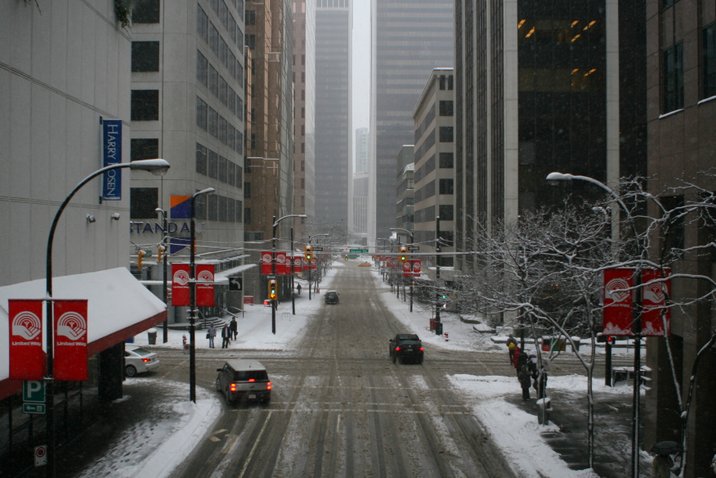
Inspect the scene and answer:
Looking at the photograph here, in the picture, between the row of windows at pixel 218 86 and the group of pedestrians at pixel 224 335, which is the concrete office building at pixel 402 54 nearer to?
the row of windows at pixel 218 86

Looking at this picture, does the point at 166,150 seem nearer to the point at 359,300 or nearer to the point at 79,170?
the point at 79,170

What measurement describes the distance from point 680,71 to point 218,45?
Answer: 41.3 m

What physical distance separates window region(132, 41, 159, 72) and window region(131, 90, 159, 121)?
1.67 m

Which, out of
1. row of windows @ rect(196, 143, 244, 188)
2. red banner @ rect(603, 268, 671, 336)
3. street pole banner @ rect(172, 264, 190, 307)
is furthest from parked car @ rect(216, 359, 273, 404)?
row of windows @ rect(196, 143, 244, 188)

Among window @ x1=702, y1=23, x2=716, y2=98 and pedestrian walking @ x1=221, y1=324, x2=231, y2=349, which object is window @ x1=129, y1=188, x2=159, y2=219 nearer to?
pedestrian walking @ x1=221, y1=324, x2=231, y2=349

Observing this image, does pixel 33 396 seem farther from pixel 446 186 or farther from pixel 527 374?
pixel 446 186

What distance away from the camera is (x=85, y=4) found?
19.8m

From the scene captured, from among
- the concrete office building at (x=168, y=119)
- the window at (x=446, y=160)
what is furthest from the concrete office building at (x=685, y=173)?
the window at (x=446, y=160)

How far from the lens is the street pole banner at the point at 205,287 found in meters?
31.3

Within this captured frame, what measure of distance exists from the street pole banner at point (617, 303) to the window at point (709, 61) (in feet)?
17.9

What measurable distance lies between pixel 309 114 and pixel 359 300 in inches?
3210

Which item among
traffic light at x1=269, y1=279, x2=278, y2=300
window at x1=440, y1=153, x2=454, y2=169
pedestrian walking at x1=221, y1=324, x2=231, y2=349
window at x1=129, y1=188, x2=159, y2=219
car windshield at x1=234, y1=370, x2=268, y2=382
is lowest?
pedestrian walking at x1=221, y1=324, x2=231, y2=349

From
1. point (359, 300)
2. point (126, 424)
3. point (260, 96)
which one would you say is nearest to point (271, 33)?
point (260, 96)

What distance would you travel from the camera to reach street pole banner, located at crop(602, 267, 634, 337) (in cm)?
1448
